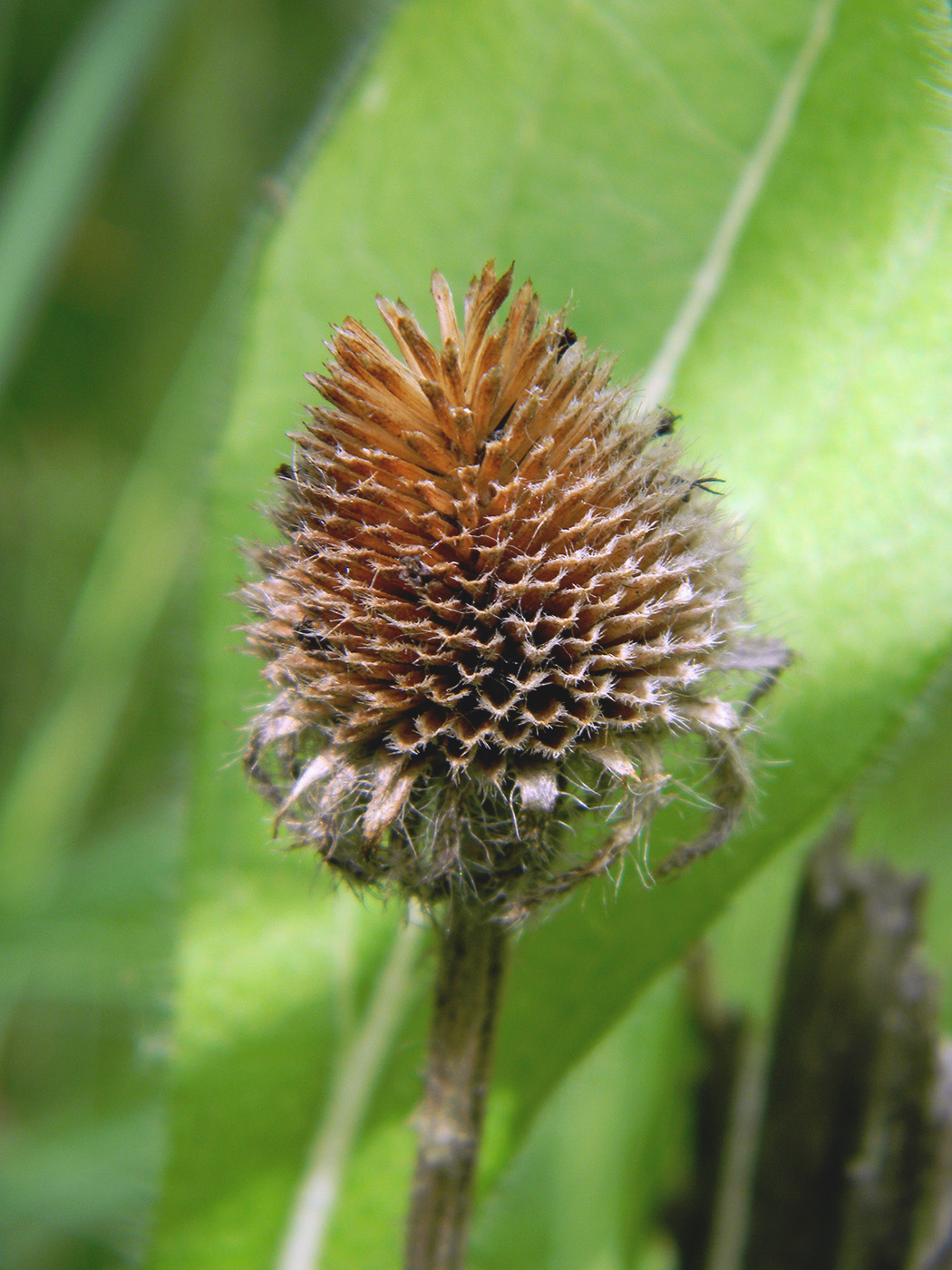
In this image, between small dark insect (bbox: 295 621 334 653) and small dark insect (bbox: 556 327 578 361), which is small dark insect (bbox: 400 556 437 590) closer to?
small dark insect (bbox: 295 621 334 653)

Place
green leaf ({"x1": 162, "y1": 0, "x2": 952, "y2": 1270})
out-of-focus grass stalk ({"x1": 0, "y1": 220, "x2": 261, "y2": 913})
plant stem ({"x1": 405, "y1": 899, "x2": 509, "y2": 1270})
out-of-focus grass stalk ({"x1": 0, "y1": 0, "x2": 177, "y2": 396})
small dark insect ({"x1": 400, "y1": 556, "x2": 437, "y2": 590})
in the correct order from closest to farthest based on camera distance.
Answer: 1. small dark insect ({"x1": 400, "y1": 556, "x2": 437, "y2": 590})
2. plant stem ({"x1": 405, "y1": 899, "x2": 509, "y2": 1270})
3. green leaf ({"x1": 162, "y1": 0, "x2": 952, "y2": 1270})
4. out-of-focus grass stalk ({"x1": 0, "y1": 0, "x2": 177, "y2": 396})
5. out-of-focus grass stalk ({"x1": 0, "y1": 220, "x2": 261, "y2": 913})

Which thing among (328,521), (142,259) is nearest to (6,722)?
(142,259)

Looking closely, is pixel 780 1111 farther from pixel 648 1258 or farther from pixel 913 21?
pixel 913 21

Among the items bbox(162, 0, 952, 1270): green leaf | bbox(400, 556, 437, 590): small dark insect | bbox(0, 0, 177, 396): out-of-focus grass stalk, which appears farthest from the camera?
bbox(0, 0, 177, 396): out-of-focus grass stalk

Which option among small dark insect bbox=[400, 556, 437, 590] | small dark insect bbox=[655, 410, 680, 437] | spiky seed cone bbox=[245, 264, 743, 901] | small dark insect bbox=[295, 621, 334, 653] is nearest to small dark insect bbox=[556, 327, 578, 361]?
spiky seed cone bbox=[245, 264, 743, 901]

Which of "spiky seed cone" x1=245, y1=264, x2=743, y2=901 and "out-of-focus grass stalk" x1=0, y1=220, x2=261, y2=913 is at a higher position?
"spiky seed cone" x1=245, y1=264, x2=743, y2=901

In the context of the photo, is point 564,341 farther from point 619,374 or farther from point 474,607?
point 619,374
